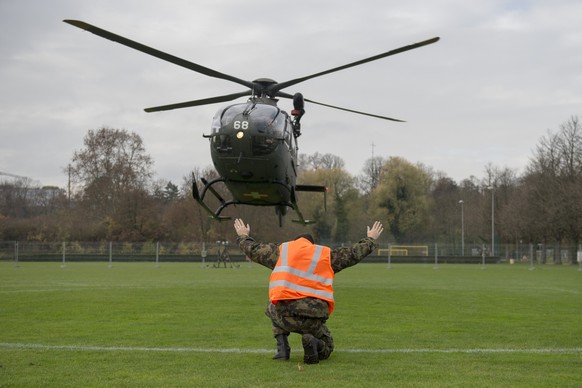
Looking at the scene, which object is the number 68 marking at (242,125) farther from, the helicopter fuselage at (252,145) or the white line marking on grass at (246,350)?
the white line marking on grass at (246,350)

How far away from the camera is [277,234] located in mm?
80625

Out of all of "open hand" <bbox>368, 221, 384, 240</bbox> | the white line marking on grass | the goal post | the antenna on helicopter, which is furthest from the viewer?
the goal post

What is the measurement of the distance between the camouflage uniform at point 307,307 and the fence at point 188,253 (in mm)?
55545

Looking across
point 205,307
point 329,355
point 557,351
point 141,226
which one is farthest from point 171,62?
point 141,226

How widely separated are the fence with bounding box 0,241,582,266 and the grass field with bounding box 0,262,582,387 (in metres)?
47.6

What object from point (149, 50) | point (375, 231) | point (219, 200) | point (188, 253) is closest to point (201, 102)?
point (219, 200)

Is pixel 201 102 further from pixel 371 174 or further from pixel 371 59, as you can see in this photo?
pixel 371 174

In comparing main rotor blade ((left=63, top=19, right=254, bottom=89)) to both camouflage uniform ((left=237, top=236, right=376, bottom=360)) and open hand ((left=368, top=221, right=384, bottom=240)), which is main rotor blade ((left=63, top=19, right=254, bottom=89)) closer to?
camouflage uniform ((left=237, top=236, right=376, bottom=360))

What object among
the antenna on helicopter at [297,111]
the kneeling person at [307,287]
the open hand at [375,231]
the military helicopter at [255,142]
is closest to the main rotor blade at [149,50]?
the military helicopter at [255,142]

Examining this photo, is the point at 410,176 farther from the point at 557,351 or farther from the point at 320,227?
the point at 557,351

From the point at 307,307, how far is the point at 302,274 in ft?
1.40

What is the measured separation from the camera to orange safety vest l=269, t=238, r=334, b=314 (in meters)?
9.52

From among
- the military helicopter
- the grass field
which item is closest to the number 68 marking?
the military helicopter

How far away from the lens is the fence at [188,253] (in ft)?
227
